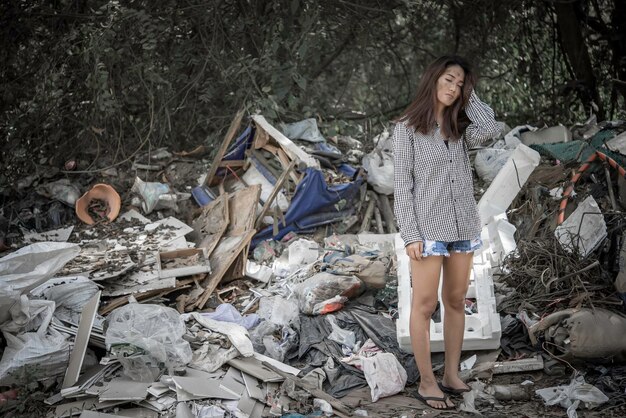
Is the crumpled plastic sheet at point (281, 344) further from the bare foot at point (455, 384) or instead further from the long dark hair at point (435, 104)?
the long dark hair at point (435, 104)

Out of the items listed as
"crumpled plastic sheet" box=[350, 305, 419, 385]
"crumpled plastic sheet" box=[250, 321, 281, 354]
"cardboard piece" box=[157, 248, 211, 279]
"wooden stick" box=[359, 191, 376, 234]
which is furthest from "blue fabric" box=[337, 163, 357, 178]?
"crumpled plastic sheet" box=[250, 321, 281, 354]

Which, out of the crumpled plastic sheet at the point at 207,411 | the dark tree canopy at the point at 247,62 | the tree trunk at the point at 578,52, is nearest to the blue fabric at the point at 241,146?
the dark tree canopy at the point at 247,62

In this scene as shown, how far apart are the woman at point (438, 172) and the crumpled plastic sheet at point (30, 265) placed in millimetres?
2487

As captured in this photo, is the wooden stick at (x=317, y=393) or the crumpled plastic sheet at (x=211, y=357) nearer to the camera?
the wooden stick at (x=317, y=393)

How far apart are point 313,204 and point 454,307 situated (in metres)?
2.73

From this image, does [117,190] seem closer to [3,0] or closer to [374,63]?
[3,0]

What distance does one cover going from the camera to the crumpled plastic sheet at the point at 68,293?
16.0 feet

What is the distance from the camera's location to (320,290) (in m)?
5.20

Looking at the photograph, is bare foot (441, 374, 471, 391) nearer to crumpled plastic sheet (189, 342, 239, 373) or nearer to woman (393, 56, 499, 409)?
woman (393, 56, 499, 409)

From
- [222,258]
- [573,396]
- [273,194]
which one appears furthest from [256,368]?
[273,194]

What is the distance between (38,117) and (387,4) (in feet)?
14.3

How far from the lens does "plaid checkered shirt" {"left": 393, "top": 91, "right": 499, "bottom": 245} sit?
12.3 feet

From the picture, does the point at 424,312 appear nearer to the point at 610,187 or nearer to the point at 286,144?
the point at 610,187

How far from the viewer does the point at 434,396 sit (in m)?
4.02
